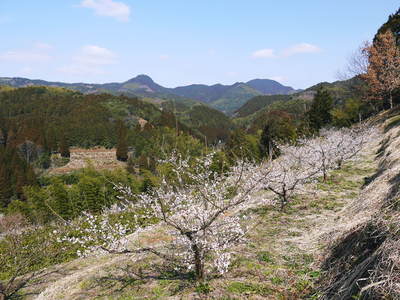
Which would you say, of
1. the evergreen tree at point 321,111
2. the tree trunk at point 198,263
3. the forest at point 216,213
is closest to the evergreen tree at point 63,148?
the forest at point 216,213

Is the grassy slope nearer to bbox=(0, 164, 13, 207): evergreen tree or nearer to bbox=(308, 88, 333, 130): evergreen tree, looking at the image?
bbox=(308, 88, 333, 130): evergreen tree

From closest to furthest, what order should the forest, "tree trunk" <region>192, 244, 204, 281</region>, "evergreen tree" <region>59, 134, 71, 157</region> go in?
1. the forest
2. "tree trunk" <region>192, 244, 204, 281</region>
3. "evergreen tree" <region>59, 134, 71, 157</region>

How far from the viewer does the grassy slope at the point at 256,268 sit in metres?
6.82

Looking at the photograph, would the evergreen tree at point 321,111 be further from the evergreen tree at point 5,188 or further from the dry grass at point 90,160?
the evergreen tree at point 5,188

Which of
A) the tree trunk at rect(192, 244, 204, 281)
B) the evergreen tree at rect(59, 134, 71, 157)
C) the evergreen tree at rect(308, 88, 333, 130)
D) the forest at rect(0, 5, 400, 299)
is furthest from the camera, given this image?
the evergreen tree at rect(59, 134, 71, 157)

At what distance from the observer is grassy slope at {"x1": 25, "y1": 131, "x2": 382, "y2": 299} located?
269 inches

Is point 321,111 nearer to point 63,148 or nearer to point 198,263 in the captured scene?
point 198,263

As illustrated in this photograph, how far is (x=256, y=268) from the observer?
25.3 ft

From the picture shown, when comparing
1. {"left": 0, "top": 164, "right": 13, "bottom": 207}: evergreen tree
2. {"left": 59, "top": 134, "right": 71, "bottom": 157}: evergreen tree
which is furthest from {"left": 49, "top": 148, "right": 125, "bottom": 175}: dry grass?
Result: {"left": 0, "top": 164, "right": 13, "bottom": 207}: evergreen tree

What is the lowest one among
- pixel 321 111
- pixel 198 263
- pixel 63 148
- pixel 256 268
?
pixel 63 148

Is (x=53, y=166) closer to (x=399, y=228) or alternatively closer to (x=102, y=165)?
(x=102, y=165)

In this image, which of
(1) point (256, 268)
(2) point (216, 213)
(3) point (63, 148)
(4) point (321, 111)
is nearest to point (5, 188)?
(3) point (63, 148)

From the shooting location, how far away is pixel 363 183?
15000 mm

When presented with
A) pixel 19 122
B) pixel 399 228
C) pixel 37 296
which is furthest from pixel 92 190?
pixel 19 122
